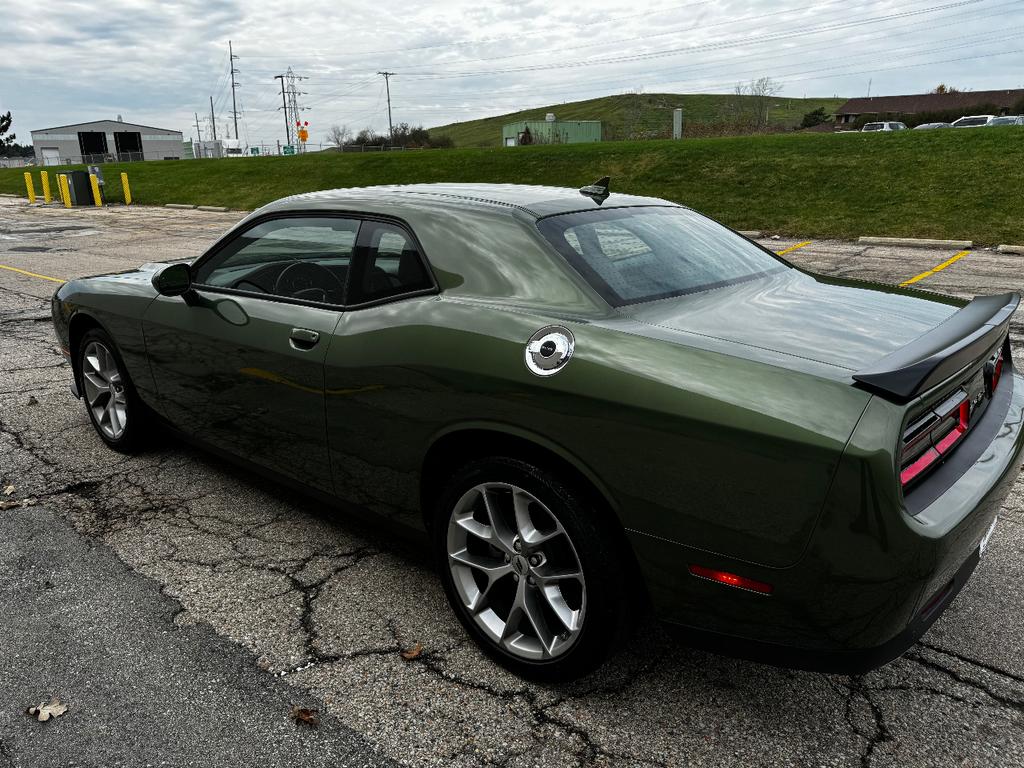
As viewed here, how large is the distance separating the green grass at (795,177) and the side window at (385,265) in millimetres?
14051

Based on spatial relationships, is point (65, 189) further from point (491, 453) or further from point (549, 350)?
point (549, 350)

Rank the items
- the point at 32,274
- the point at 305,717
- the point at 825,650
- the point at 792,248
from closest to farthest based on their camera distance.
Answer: the point at 825,650 → the point at 305,717 → the point at 32,274 → the point at 792,248

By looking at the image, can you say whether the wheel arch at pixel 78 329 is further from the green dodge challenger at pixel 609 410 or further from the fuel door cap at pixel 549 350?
the fuel door cap at pixel 549 350

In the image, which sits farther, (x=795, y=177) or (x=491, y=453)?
(x=795, y=177)

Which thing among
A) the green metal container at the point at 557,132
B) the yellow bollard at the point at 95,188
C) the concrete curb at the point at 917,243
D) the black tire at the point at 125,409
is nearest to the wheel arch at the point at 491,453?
the black tire at the point at 125,409

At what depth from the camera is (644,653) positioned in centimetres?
267

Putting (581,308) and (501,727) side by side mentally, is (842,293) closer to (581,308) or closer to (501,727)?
(581,308)

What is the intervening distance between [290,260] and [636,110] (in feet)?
412

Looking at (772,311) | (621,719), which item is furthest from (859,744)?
(772,311)

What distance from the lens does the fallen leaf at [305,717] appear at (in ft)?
7.62

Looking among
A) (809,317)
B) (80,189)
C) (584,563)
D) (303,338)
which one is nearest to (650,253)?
(809,317)

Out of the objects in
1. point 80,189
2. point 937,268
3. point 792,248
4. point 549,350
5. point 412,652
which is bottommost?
point 412,652

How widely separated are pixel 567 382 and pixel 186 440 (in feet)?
8.32

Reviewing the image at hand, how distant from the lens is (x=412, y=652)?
2682 millimetres
